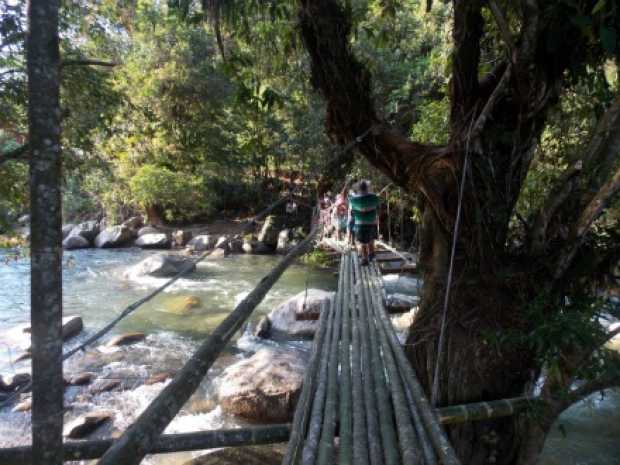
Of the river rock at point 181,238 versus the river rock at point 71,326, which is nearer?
the river rock at point 71,326

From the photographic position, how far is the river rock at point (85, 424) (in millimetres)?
3621

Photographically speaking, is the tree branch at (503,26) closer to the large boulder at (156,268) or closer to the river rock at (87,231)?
the large boulder at (156,268)

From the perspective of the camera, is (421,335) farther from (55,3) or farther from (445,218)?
(55,3)

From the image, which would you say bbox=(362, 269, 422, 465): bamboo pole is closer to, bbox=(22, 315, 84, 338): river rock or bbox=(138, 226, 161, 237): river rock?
bbox=(22, 315, 84, 338): river rock

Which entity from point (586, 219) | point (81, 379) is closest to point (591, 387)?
point (586, 219)

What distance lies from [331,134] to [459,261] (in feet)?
3.11

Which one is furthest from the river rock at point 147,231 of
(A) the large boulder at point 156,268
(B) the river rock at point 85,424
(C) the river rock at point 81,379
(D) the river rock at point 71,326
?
(B) the river rock at point 85,424

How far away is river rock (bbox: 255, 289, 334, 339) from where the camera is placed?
578 cm

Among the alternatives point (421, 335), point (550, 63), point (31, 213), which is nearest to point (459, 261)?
point (421, 335)

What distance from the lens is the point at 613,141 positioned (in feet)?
5.90

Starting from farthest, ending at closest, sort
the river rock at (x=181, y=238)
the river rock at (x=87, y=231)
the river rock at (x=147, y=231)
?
the river rock at (x=147, y=231) → the river rock at (x=87, y=231) → the river rock at (x=181, y=238)

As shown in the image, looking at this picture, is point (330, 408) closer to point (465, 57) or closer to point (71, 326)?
point (465, 57)

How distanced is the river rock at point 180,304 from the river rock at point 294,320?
1599mm

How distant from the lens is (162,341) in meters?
5.73
